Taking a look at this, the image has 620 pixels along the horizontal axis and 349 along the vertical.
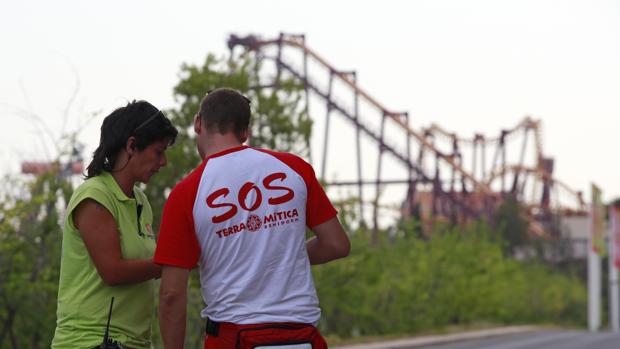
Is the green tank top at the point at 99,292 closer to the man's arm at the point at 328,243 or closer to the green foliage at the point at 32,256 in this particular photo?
the man's arm at the point at 328,243

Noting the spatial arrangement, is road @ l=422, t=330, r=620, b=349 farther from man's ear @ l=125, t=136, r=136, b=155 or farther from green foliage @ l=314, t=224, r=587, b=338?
man's ear @ l=125, t=136, r=136, b=155

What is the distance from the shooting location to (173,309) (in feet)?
13.7

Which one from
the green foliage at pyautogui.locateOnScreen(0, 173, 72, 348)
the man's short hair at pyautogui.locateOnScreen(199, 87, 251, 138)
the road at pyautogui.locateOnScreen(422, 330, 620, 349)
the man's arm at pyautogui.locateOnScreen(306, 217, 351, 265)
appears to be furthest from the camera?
the road at pyautogui.locateOnScreen(422, 330, 620, 349)

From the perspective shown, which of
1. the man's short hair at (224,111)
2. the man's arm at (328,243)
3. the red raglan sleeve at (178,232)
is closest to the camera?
the red raglan sleeve at (178,232)

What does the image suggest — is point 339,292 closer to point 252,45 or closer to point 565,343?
point 565,343

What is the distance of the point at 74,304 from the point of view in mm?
4207

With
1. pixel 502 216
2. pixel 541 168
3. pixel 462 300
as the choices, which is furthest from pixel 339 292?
pixel 541 168

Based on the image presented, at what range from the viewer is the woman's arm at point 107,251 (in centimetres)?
418

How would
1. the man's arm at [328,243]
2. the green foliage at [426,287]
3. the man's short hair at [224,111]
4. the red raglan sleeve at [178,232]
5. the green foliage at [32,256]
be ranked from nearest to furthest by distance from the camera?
the red raglan sleeve at [178,232], the man's short hair at [224,111], the man's arm at [328,243], the green foliage at [32,256], the green foliage at [426,287]

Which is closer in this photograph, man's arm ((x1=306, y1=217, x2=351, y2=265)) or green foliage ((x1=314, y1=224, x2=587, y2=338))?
man's arm ((x1=306, y1=217, x2=351, y2=265))

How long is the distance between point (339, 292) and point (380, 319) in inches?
184

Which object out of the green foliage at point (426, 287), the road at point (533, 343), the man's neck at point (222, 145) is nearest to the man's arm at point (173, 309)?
the man's neck at point (222, 145)

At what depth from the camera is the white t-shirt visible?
13.5 feet

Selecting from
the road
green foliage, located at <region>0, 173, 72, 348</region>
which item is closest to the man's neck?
green foliage, located at <region>0, 173, 72, 348</region>
